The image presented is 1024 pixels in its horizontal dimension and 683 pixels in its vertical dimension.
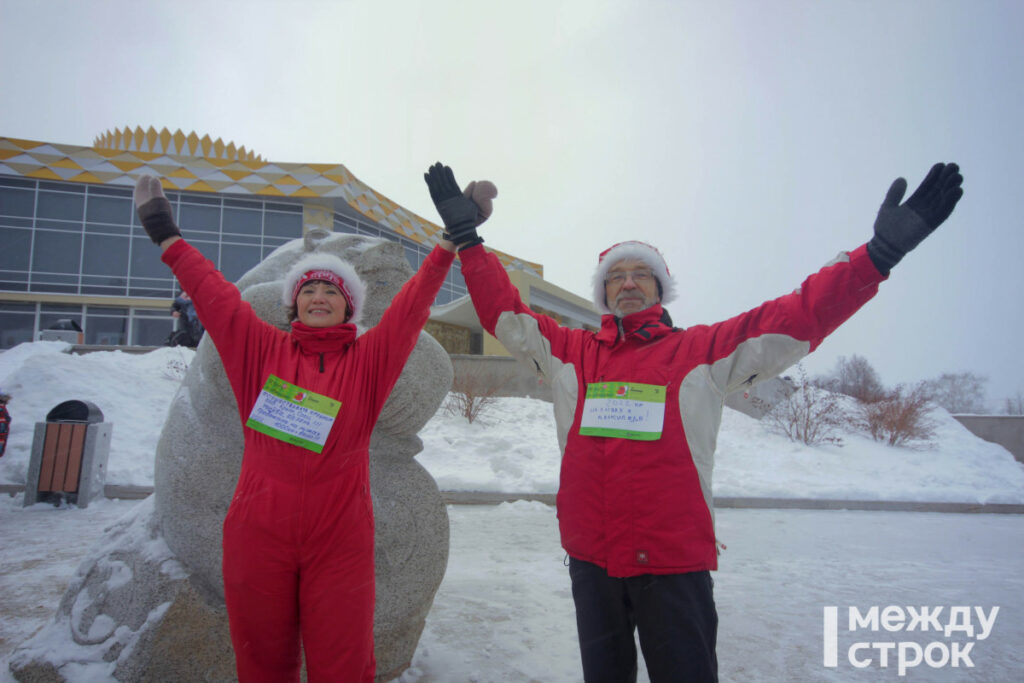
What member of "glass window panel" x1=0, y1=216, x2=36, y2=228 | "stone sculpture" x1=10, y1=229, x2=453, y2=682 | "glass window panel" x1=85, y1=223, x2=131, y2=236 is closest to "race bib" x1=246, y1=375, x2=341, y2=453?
"stone sculpture" x1=10, y1=229, x2=453, y2=682

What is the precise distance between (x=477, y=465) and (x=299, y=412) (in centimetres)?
669

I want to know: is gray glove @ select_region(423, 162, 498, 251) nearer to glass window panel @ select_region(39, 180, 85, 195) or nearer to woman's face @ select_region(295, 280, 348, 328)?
woman's face @ select_region(295, 280, 348, 328)

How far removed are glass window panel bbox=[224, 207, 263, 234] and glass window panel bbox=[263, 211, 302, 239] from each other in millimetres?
301

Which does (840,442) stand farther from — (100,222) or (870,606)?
(100,222)

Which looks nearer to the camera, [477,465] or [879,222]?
[879,222]

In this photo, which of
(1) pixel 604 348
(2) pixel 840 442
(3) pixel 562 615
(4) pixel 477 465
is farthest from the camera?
(2) pixel 840 442

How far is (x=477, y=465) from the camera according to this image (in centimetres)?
838

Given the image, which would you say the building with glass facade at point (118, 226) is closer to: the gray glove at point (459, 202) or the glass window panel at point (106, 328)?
the glass window panel at point (106, 328)

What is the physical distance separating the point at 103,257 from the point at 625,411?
25651 millimetres

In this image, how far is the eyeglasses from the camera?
7.08ft

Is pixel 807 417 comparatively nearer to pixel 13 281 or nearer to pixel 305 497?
pixel 305 497

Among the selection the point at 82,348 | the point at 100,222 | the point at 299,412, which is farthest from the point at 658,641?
the point at 100,222

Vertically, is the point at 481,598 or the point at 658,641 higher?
the point at 658,641

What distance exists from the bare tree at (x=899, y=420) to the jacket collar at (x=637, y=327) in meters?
12.7
